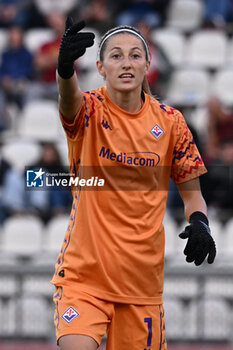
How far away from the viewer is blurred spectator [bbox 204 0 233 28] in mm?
11898

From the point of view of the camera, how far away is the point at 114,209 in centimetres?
427

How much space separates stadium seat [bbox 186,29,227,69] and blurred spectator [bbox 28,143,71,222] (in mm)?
3438

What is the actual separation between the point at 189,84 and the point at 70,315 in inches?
297

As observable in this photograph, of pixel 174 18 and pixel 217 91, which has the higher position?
pixel 174 18

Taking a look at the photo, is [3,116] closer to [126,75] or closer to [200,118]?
[200,118]

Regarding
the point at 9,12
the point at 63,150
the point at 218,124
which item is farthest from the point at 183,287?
the point at 9,12

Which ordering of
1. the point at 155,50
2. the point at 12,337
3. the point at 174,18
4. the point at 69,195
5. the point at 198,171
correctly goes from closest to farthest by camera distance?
1. the point at 198,171
2. the point at 12,337
3. the point at 69,195
4. the point at 155,50
5. the point at 174,18

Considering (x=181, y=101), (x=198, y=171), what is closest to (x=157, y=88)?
(x=181, y=101)

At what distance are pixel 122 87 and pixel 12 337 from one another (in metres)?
4.54

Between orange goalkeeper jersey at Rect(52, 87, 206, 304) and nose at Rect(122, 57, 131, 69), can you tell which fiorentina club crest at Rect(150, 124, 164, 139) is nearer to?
orange goalkeeper jersey at Rect(52, 87, 206, 304)

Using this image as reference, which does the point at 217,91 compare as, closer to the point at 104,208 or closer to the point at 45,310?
the point at 45,310

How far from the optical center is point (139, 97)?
4.46m

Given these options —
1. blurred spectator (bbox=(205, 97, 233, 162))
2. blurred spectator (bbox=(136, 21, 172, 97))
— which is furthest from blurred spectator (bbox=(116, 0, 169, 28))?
blurred spectator (bbox=(205, 97, 233, 162))

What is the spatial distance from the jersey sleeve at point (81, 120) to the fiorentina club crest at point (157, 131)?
0.34m
